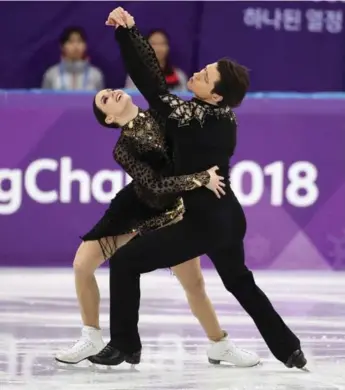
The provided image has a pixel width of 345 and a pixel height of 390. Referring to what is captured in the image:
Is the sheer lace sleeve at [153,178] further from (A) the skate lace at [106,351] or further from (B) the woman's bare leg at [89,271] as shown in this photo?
(A) the skate lace at [106,351]

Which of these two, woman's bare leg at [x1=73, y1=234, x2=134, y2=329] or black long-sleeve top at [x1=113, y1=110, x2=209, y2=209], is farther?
woman's bare leg at [x1=73, y1=234, x2=134, y2=329]

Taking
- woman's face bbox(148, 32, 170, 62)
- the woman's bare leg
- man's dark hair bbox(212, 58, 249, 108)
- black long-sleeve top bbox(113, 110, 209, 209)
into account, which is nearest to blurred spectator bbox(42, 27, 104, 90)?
woman's face bbox(148, 32, 170, 62)

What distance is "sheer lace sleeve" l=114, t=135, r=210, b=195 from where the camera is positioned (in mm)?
4836

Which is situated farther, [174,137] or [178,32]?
[178,32]

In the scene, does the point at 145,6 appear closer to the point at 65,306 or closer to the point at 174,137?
the point at 65,306

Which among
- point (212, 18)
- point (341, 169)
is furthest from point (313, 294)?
point (212, 18)

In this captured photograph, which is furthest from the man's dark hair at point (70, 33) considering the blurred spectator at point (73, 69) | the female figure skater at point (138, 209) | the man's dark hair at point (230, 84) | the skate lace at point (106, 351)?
the skate lace at point (106, 351)

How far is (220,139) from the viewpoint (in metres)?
4.89

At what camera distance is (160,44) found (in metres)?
9.23

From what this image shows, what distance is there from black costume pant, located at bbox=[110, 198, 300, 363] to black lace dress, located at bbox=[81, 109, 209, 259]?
16 centimetres

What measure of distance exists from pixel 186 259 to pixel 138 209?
1.13ft

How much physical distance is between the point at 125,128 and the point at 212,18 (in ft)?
17.1

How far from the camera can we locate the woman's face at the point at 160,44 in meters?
9.20

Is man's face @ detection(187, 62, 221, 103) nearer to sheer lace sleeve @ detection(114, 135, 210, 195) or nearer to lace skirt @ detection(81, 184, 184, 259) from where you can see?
sheer lace sleeve @ detection(114, 135, 210, 195)
